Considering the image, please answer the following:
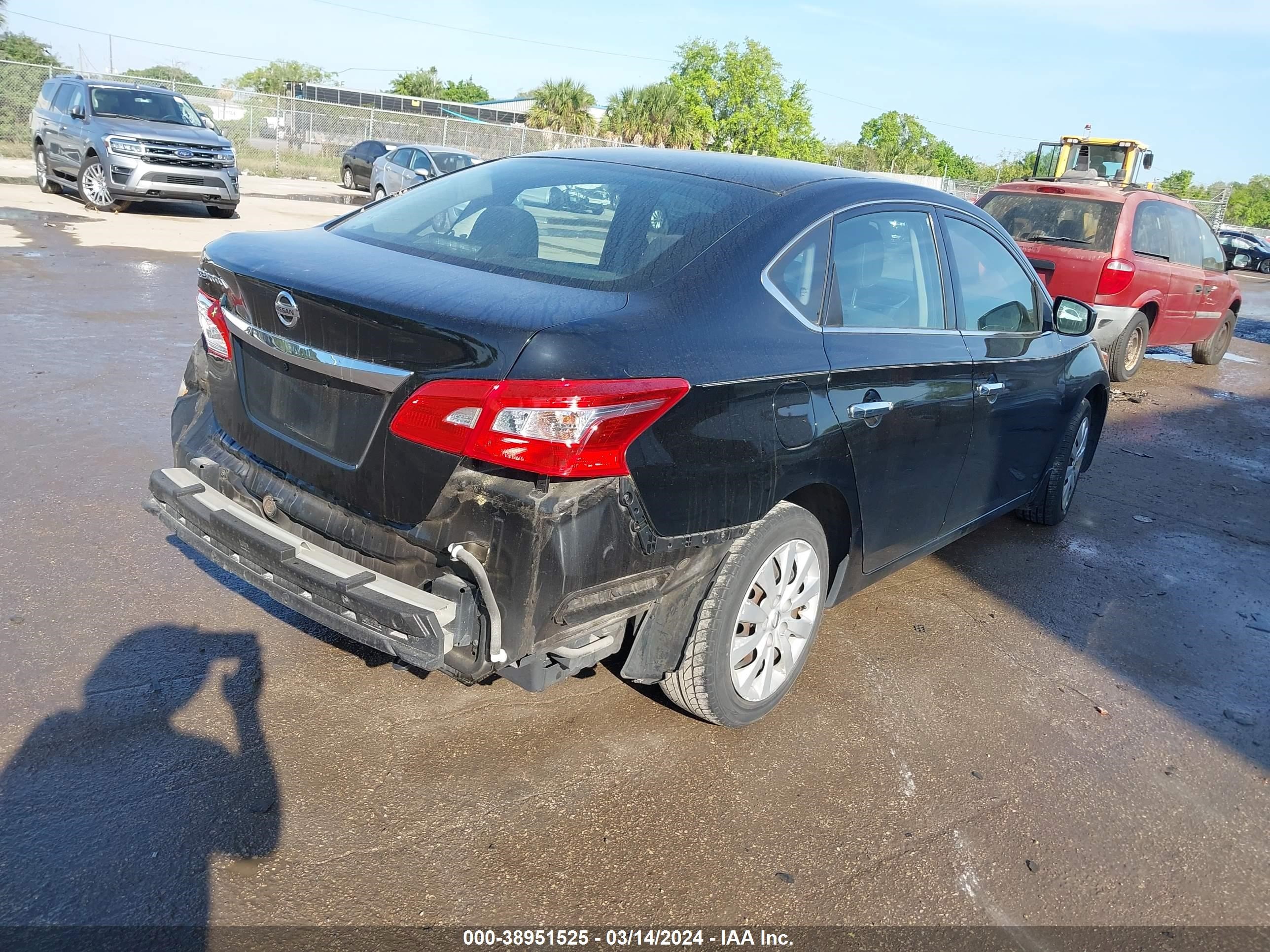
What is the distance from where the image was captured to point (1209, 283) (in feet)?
38.7

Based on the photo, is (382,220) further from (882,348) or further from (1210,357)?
(1210,357)

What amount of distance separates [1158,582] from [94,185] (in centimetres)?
1547

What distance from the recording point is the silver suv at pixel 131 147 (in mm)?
14750

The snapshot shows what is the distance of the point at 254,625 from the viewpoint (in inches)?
151

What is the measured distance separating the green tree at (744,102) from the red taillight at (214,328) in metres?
58.3

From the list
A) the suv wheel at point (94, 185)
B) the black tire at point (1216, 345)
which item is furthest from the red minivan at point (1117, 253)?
the suv wheel at point (94, 185)

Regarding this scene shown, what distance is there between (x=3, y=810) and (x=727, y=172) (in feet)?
9.88

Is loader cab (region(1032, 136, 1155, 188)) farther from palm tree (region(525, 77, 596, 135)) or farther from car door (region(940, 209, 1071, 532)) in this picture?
palm tree (region(525, 77, 596, 135))

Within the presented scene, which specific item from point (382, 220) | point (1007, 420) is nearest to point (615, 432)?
point (382, 220)

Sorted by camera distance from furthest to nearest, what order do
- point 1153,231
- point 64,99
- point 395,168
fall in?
point 395,168 → point 64,99 → point 1153,231

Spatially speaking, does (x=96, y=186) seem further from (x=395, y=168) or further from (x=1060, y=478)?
(x=1060, y=478)

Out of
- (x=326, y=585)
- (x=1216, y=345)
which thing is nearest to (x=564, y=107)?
(x=1216, y=345)

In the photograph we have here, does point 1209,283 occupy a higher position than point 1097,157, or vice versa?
point 1097,157

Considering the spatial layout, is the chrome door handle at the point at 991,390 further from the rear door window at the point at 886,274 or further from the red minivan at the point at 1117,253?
the red minivan at the point at 1117,253
